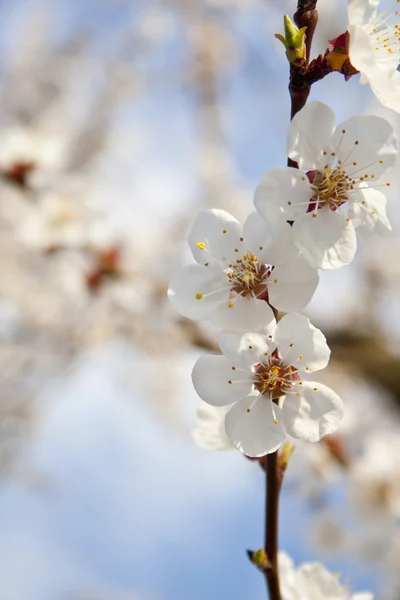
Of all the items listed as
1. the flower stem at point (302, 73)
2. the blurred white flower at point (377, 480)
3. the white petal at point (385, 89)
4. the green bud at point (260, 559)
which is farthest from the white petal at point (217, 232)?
the blurred white flower at point (377, 480)

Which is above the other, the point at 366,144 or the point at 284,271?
the point at 366,144

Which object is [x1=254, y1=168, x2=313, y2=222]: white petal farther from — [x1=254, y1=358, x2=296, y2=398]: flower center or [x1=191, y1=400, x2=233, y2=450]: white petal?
[x1=191, y1=400, x2=233, y2=450]: white petal

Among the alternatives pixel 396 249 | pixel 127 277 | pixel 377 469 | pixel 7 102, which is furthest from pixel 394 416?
pixel 7 102

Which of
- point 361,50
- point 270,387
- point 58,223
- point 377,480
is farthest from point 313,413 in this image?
point 58,223

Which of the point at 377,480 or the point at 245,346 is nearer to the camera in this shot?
the point at 245,346

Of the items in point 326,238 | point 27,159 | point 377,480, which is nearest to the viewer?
point 326,238

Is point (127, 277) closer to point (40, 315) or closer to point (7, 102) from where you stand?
point (40, 315)

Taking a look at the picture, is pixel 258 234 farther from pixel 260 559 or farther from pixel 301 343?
pixel 260 559

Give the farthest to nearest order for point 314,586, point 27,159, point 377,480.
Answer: point 27,159, point 377,480, point 314,586
